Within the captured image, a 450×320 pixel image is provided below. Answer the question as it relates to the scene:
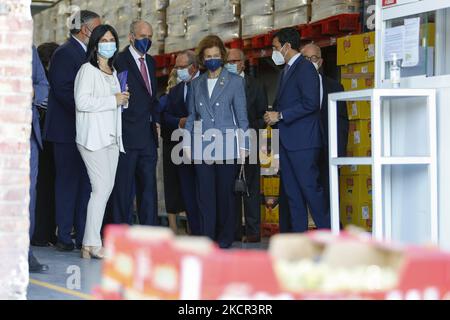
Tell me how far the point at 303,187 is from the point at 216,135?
95 centimetres

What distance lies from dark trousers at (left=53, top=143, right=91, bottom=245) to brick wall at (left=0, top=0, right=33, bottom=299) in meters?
3.56

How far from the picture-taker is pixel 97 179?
8062 millimetres

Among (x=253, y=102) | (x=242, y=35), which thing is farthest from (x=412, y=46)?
(x=242, y=35)

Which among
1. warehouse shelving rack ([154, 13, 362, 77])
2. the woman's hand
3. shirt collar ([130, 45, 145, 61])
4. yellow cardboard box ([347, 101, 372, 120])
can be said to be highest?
warehouse shelving rack ([154, 13, 362, 77])

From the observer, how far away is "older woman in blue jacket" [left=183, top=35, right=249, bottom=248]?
29.2ft

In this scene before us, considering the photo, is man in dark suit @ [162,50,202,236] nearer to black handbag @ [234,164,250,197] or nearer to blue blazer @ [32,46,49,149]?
black handbag @ [234,164,250,197]

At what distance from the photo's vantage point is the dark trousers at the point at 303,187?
8.44m

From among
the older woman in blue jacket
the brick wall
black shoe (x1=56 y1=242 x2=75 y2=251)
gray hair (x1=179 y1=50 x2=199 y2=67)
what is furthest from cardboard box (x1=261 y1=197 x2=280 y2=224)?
the brick wall

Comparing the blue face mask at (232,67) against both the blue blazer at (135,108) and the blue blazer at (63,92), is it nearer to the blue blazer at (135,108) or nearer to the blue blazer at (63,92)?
the blue blazer at (135,108)

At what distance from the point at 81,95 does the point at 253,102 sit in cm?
217

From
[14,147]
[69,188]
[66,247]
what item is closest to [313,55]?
[69,188]

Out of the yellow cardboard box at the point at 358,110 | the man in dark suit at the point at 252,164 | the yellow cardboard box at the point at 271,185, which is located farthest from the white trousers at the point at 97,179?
the yellow cardboard box at the point at 271,185

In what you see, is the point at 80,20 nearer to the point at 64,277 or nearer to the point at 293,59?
the point at 293,59

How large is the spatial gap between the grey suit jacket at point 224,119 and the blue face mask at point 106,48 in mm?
1139
